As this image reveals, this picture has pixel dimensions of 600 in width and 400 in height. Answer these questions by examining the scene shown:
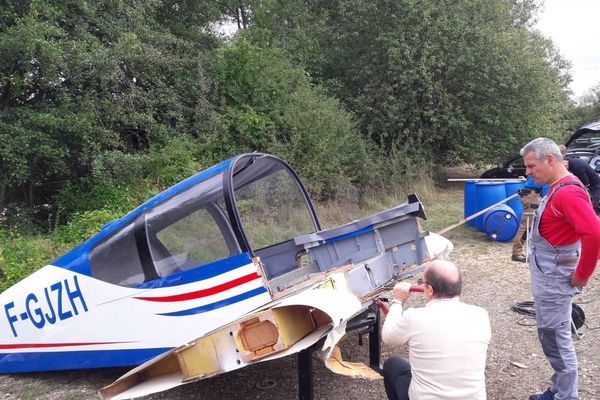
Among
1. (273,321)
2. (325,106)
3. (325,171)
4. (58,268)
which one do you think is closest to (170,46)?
(325,106)

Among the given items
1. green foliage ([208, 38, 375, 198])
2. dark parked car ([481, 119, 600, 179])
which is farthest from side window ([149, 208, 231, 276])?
dark parked car ([481, 119, 600, 179])

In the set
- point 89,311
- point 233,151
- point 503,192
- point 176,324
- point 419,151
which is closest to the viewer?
point 176,324

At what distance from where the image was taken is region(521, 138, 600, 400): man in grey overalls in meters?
2.97

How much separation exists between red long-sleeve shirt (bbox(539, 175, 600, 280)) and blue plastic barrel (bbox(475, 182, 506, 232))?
20.2ft

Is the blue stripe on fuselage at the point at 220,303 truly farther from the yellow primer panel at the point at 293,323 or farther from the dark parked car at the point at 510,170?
the dark parked car at the point at 510,170

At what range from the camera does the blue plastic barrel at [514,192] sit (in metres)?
8.90

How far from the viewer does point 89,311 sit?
3902 millimetres

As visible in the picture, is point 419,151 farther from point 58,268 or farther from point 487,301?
point 58,268

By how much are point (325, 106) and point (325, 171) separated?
2.06 metres

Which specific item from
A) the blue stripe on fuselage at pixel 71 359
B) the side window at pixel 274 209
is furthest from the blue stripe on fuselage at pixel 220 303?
the side window at pixel 274 209

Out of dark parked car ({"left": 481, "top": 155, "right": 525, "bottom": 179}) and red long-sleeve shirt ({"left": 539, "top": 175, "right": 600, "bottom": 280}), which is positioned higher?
red long-sleeve shirt ({"left": 539, "top": 175, "right": 600, "bottom": 280})

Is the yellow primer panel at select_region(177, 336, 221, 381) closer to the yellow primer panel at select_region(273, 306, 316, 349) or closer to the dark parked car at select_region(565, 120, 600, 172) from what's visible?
the yellow primer panel at select_region(273, 306, 316, 349)

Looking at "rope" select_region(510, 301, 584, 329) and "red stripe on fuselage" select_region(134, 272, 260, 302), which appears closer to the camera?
"red stripe on fuselage" select_region(134, 272, 260, 302)

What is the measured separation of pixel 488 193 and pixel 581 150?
3.75 m
